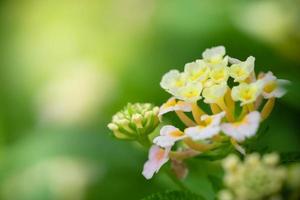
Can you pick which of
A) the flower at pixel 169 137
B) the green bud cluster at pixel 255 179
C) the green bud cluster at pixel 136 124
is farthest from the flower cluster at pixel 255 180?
the green bud cluster at pixel 136 124

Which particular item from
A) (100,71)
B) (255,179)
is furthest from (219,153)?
(100,71)

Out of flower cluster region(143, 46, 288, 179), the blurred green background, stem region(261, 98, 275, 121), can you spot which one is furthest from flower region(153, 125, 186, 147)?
the blurred green background

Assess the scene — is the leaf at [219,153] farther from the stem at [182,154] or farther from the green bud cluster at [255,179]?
the green bud cluster at [255,179]

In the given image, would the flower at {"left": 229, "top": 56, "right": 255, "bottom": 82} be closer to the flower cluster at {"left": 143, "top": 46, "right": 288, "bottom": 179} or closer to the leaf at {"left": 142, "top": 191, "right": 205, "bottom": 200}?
the flower cluster at {"left": 143, "top": 46, "right": 288, "bottom": 179}

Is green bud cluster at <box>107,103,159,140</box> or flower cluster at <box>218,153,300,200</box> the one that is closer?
flower cluster at <box>218,153,300,200</box>

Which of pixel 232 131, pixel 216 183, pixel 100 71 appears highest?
pixel 232 131

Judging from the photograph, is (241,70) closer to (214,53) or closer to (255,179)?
(214,53)

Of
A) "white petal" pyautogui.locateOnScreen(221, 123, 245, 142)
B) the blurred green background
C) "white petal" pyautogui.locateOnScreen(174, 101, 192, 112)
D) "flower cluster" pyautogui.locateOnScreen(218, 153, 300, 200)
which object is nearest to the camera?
"flower cluster" pyautogui.locateOnScreen(218, 153, 300, 200)
